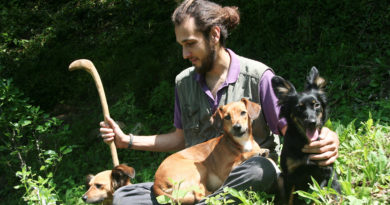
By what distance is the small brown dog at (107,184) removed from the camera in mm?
4133

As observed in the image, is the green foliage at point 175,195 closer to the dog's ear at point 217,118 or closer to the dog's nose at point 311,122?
the dog's ear at point 217,118

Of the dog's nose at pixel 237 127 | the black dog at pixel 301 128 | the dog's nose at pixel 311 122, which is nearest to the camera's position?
the dog's nose at pixel 311 122

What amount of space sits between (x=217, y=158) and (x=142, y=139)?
96cm

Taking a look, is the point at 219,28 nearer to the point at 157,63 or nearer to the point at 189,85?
the point at 189,85

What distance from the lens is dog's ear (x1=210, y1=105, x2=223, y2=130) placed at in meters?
3.63

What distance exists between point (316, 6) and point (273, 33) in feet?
3.15

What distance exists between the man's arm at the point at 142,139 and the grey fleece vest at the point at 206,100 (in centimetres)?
19

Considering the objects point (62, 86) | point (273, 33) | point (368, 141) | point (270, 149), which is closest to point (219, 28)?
point (270, 149)

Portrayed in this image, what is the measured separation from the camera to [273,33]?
7516mm

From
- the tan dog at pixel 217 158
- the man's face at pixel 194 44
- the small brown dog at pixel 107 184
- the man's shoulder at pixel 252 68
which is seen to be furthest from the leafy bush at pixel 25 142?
the man's shoulder at pixel 252 68

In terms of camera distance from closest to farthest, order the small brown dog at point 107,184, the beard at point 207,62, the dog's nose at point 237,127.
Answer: the dog's nose at point 237,127, the beard at point 207,62, the small brown dog at point 107,184

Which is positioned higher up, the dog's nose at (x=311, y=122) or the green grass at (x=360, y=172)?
the dog's nose at (x=311, y=122)

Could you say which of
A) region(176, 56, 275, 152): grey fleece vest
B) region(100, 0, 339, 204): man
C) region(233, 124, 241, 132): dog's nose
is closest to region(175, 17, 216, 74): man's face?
region(100, 0, 339, 204): man

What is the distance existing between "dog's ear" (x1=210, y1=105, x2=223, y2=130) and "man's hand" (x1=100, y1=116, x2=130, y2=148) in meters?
1.01
